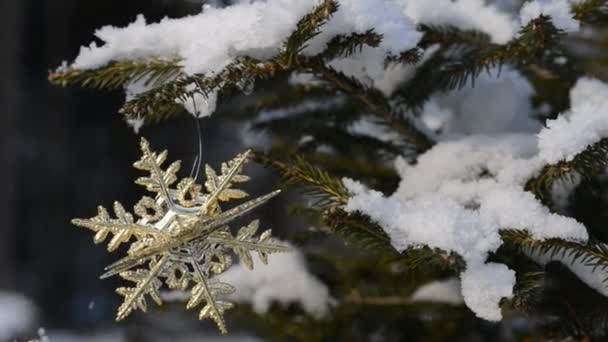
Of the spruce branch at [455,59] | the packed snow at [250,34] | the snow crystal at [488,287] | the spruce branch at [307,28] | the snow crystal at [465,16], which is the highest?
the snow crystal at [465,16]

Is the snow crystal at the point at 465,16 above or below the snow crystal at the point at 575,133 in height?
above

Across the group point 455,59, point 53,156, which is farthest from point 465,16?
point 53,156

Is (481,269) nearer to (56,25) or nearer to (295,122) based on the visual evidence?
(295,122)

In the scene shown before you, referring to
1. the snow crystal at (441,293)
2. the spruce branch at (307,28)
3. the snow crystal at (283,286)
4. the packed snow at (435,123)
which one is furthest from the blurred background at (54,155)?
the spruce branch at (307,28)

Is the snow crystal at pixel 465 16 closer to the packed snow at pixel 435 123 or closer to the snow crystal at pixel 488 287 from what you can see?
the packed snow at pixel 435 123

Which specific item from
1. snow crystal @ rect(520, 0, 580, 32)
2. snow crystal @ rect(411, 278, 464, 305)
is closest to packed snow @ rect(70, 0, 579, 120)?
snow crystal @ rect(520, 0, 580, 32)

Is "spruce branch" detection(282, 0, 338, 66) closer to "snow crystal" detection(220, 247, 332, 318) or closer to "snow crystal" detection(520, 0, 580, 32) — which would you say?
"snow crystal" detection(520, 0, 580, 32)

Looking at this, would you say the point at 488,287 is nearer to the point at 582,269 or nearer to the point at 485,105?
the point at 582,269
